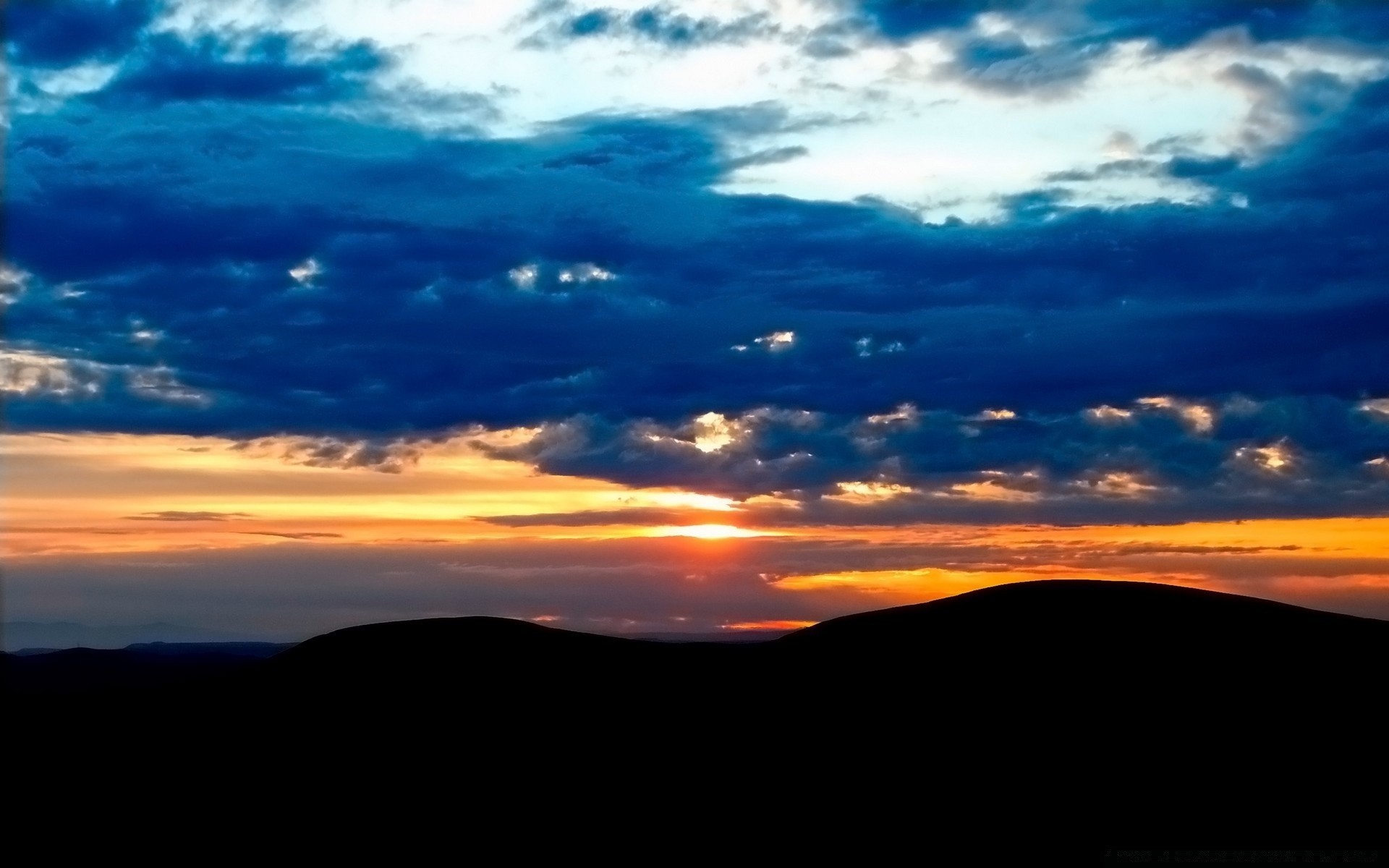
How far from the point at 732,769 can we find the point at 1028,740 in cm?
833

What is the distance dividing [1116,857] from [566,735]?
1890cm

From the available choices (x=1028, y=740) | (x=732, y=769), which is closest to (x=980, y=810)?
(x=1028, y=740)

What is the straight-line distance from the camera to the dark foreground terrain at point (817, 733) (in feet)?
119

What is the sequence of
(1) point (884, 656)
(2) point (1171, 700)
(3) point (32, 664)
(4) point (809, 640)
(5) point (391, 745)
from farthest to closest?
1. (3) point (32, 664)
2. (4) point (809, 640)
3. (1) point (884, 656)
4. (5) point (391, 745)
5. (2) point (1171, 700)

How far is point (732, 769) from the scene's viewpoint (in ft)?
133

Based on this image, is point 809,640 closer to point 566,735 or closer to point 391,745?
point 566,735

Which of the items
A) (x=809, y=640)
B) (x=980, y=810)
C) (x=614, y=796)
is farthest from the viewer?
(x=809, y=640)

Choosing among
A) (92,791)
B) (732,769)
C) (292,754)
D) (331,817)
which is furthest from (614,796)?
(92,791)

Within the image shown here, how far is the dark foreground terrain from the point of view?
119 ft

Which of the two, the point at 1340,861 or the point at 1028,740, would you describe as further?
the point at 1028,740

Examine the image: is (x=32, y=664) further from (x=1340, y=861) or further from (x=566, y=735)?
(x=1340, y=861)

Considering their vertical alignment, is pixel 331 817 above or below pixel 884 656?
below

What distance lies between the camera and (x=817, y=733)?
141 ft

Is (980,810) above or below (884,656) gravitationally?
below
